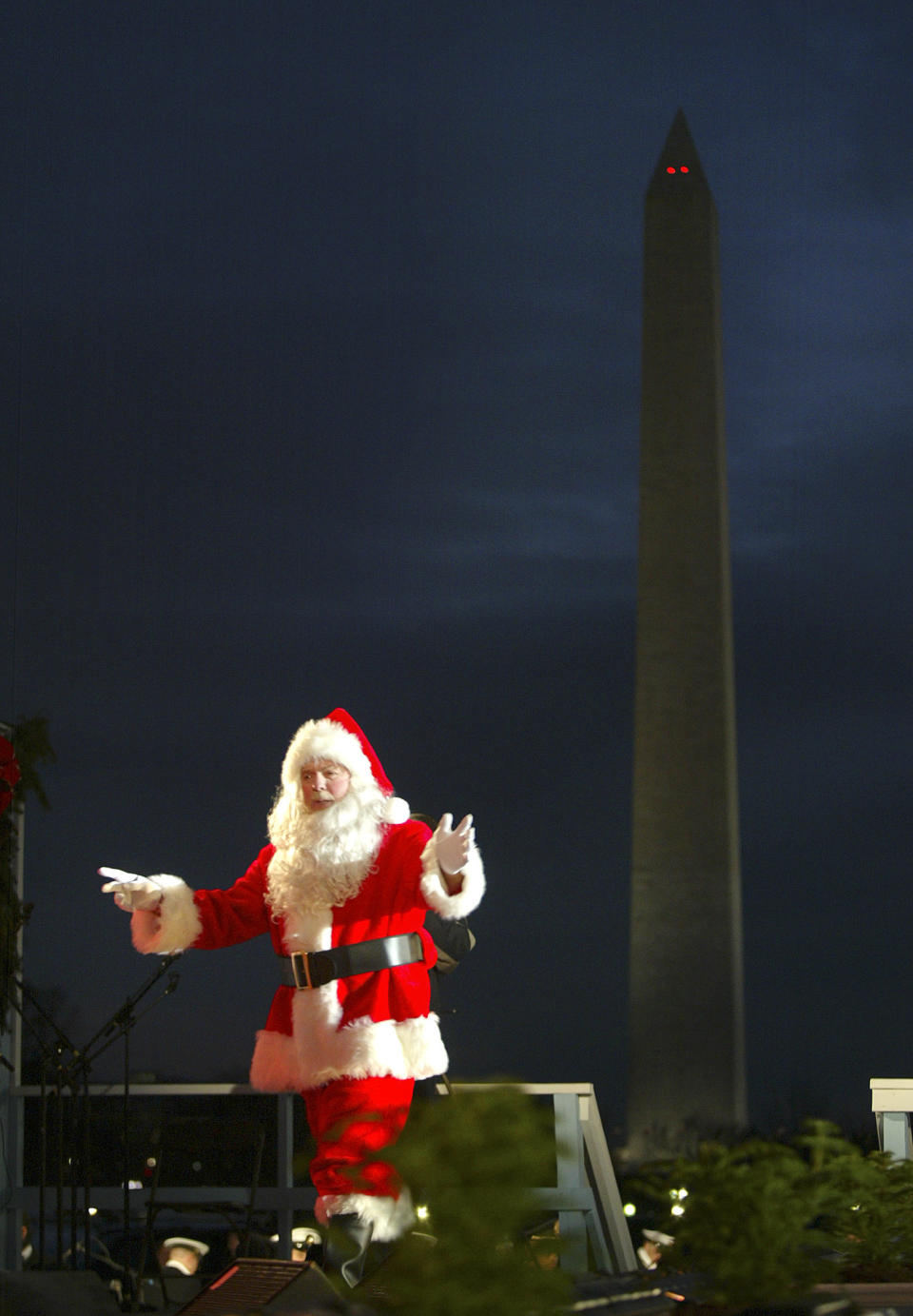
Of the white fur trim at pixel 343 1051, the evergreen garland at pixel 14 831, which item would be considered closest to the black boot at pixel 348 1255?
the white fur trim at pixel 343 1051

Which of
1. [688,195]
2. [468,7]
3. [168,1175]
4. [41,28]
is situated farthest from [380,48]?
[168,1175]

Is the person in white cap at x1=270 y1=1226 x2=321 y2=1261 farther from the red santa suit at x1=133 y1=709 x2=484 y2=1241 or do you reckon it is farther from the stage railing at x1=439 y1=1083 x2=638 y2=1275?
the red santa suit at x1=133 y1=709 x2=484 y2=1241

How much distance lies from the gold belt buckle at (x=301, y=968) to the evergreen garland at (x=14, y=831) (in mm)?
1155

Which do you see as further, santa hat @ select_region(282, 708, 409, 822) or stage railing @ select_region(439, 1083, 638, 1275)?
stage railing @ select_region(439, 1083, 638, 1275)

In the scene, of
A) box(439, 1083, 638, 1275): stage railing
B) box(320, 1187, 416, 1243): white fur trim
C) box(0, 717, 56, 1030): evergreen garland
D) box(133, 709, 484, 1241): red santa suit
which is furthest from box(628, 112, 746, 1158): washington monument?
box(320, 1187, 416, 1243): white fur trim

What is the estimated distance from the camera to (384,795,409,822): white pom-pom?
377 centimetres

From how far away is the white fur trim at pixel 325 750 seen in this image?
382cm

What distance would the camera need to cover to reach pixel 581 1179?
13.5ft

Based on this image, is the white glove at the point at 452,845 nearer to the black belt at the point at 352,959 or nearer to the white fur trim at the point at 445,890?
the white fur trim at the point at 445,890

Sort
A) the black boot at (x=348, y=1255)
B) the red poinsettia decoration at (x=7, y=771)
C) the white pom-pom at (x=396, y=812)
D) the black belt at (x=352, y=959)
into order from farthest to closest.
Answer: the red poinsettia decoration at (x=7, y=771) < the white pom-pom at (x=396, y=812) < the black belt at (x=352, y=959) < the black boot at (x=348, y=1255)

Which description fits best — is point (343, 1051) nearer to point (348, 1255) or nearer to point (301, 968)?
point (301, 968)

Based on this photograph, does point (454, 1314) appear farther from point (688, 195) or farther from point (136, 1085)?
point (688, 195)

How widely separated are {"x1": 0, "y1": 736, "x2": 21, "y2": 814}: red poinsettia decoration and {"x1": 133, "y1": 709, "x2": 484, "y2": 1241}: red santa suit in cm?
63

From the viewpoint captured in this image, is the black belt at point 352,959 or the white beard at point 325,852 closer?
the black belt at point 352,959
